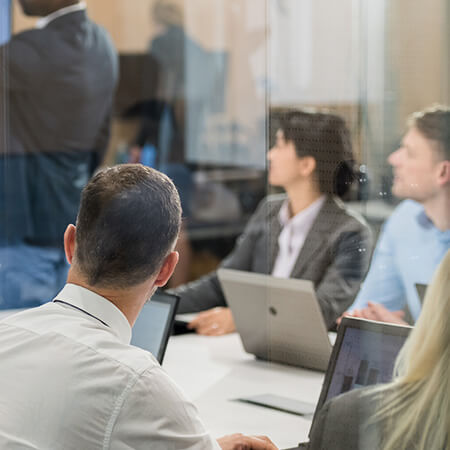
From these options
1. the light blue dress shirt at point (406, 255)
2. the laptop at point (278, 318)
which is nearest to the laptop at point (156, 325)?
the laptop at point (278, 318)

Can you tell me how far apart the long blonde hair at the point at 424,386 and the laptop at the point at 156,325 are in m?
0.74

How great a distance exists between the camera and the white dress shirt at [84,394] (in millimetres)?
1115

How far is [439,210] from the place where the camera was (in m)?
1.60

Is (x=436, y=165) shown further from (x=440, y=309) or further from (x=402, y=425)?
(x=402, y=425)

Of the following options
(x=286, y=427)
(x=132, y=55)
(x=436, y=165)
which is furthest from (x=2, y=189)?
(x=436, y=165)

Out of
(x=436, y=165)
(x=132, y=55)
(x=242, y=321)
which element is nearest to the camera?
(x=436, y=165)

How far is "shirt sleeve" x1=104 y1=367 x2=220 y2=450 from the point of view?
3.64ft

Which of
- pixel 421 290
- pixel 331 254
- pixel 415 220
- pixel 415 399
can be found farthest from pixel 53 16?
pixel 415 399

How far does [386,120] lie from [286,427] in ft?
2.23

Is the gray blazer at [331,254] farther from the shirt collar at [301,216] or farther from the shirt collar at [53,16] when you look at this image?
the shirt collar at [53,16]

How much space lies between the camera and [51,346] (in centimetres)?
117

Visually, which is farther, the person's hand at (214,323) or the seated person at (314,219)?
the person's hand at (214,323)

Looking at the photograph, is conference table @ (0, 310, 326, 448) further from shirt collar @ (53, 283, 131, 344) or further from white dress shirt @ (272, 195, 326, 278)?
shirt collar @ (53, 283, 131, 344)

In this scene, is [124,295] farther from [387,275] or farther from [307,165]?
[307,165]
